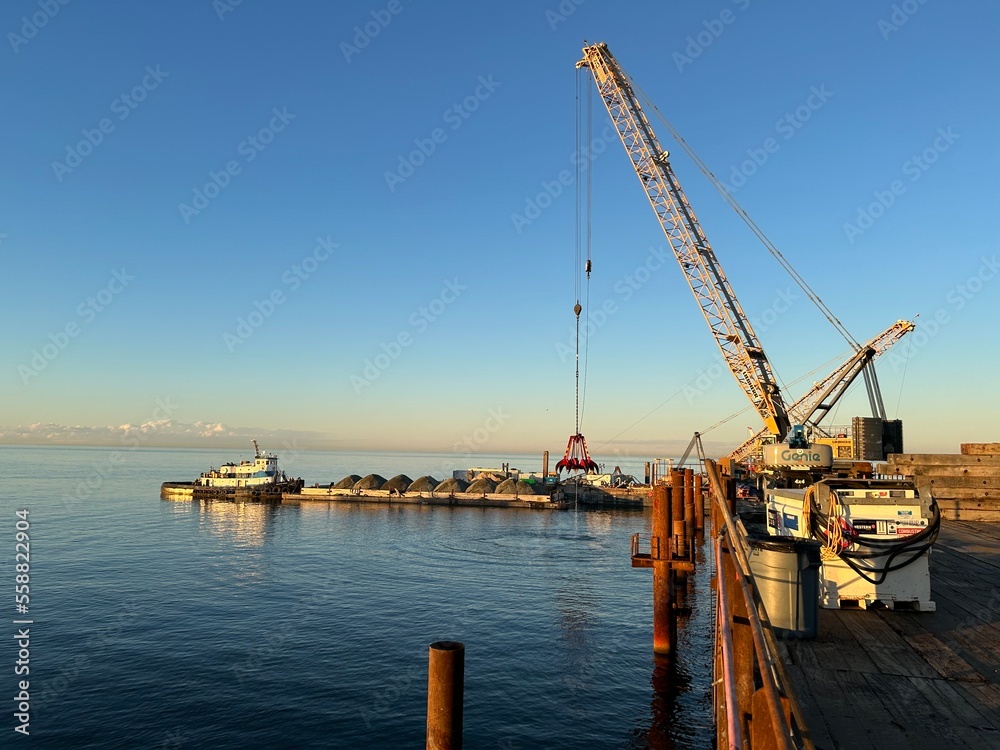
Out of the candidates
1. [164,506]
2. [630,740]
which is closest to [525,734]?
[630,740]

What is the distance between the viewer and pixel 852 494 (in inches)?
496

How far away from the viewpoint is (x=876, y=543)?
480 inches

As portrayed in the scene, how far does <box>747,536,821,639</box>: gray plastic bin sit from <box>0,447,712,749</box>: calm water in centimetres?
1022

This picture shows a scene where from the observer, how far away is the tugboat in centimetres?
9894

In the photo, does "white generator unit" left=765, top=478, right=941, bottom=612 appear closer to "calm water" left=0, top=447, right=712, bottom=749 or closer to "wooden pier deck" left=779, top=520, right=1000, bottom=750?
"wooden pier deck" left=779, top=520, right=1000, bottom=750

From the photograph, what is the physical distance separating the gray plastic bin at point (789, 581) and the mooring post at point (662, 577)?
13.0 metres

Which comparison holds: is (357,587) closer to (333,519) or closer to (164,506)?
(333,519)

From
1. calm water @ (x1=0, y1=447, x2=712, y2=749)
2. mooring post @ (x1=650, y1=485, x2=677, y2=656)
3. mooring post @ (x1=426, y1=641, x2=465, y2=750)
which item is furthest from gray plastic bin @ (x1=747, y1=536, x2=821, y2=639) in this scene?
mooring post @ (x1=650, y1=485, x2=677, y2=656)

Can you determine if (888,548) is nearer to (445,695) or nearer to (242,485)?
(445,695)

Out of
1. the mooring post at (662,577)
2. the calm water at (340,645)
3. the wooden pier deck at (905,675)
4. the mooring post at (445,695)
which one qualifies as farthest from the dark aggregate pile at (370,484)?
the mooring post at (445,695)

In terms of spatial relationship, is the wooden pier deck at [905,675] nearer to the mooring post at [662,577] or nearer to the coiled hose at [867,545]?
the coiled hose at [867,545]

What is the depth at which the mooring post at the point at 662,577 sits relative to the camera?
23359 millimetres

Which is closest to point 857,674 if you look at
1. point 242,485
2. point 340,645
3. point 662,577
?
point 662,577

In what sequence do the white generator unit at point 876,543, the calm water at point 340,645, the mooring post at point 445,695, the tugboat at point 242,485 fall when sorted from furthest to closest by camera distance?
the tugboat at point 242,485 → the calm water at point 340,645 → the white generator unit at point 876,543 → the mooring post at point 445,695
